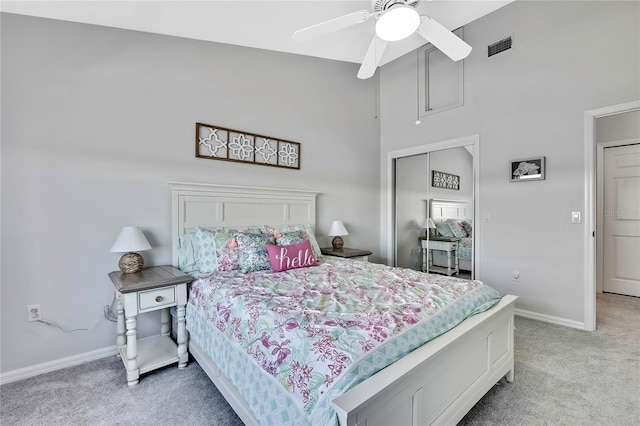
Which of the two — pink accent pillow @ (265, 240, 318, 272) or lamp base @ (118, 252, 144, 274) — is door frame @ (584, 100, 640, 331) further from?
lamp base @ (118, 252, 144, 274)

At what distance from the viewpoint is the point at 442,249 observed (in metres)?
3.97

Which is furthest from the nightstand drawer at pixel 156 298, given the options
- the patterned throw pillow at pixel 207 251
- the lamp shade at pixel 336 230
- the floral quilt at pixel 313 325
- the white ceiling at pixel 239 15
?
the white ceiling at pixel 239 15

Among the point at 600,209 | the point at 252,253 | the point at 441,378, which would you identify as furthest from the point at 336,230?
the point at 600,209

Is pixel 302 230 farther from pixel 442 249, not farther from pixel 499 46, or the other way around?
pixel 499 46

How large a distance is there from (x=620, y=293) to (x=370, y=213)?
3.58m

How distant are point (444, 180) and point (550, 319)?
1941 mm

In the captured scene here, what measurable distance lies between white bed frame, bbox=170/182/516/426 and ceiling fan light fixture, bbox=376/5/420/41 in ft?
6.12

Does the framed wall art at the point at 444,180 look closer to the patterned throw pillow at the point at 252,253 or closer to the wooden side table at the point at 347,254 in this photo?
the wooden side table at the point at 347,254

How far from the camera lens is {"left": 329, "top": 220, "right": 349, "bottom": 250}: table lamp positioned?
3711 mm

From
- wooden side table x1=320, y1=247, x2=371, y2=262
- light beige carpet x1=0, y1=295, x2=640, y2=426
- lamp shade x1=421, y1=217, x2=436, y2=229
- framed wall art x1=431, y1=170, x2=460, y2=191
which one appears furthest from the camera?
lamp shade x1=421, y1=217, x2=436, y2=229

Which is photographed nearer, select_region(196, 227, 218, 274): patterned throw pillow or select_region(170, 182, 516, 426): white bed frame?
select_region(170, 182, 516, 426): white bed frame

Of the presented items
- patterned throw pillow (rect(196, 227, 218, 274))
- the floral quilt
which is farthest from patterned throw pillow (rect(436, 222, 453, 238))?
patterned throw pillow (rect(196, 227, 218, 274))

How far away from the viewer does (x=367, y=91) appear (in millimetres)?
4422

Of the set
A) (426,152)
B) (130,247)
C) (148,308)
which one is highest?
(426,152)
